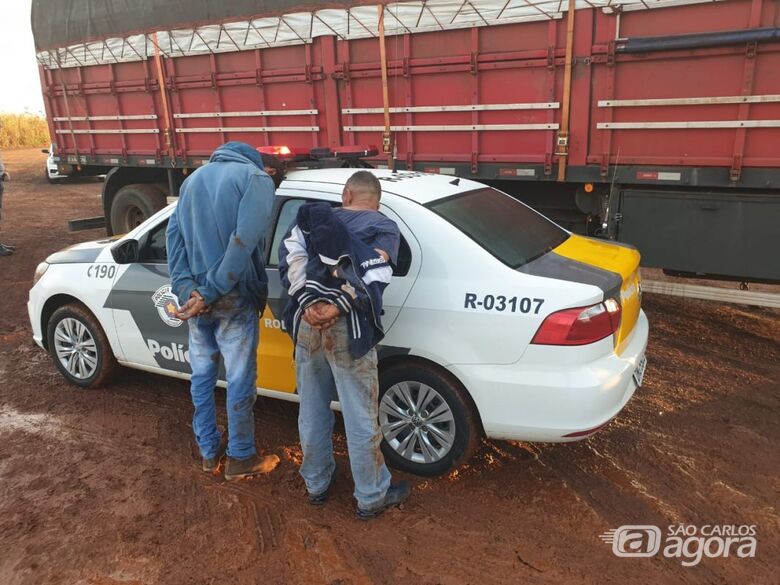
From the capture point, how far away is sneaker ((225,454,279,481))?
333 centimetres

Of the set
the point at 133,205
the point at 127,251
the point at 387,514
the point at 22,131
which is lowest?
A: the point at 387,514

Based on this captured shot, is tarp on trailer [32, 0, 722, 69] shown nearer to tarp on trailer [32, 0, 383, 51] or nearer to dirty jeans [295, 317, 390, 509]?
tarp on trailer [32, 0, 383, 51]

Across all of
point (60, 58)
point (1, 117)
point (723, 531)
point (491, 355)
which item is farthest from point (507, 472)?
point (1, 117)

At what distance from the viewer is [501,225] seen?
347 cm

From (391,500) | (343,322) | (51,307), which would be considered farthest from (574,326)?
(51,307)

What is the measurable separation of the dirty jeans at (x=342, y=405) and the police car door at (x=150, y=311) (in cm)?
127

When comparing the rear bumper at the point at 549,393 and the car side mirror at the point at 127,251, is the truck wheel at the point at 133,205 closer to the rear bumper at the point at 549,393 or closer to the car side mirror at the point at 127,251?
the car side mirror at the point at 127,251

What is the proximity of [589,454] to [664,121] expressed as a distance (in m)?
2.93

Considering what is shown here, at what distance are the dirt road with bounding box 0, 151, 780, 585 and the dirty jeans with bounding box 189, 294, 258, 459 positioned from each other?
0.23 meters

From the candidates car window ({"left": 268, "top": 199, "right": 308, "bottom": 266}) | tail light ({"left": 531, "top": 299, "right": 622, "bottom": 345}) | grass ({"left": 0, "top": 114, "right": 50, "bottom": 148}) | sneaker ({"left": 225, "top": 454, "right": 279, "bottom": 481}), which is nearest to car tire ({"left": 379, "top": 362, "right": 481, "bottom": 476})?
tail light ({"left": 531, "top": 299, "right": 622, "bottom": 345})

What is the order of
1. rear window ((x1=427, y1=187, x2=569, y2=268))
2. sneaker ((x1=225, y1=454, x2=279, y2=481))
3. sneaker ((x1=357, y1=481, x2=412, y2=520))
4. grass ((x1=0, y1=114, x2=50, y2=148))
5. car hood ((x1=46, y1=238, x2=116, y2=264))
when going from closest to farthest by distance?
1. sneaker ((x1=357, y1=481, x2=412, y2=520))
2. rear window ((x1=427, y1=187, x2=569, y2=268))
3. sneaker ((x1=225, y1=454, x2=279, y2=481))
4. car hood ((x1=46, y1=238, x2=116, y2=264))
5. grass ((x1=0, y1=114, x2=50, y2=148))

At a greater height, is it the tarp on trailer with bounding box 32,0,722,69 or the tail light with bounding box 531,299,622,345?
the tarp on trailer with bounding box 32,0,722,69

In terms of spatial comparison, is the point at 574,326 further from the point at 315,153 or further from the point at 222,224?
the point at 315,153

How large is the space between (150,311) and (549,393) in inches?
99.5
